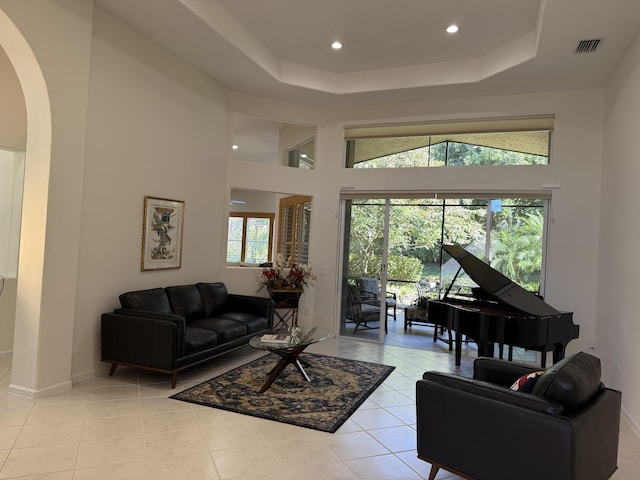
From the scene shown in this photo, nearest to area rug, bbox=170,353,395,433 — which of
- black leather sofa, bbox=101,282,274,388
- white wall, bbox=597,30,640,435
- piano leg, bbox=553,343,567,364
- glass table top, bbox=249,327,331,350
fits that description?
black leather sofa, bbox=101,282,274,388

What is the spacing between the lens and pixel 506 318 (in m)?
4.22

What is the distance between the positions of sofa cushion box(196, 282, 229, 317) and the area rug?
946 millimetres

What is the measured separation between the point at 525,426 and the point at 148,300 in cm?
384

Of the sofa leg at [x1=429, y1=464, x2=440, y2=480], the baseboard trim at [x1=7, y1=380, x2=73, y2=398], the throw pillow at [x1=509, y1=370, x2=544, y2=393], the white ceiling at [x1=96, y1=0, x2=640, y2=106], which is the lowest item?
the baseboard trim at [x1=7, y1=380, x2=73, y2=398]

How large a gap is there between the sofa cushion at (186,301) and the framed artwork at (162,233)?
13.7 inches

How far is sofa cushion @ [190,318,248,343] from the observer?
15.8 ft

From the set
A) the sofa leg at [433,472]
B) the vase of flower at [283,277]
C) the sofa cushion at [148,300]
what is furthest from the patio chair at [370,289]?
the sofa leg at [433,472]

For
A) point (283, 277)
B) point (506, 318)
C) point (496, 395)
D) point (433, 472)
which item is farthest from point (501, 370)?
point (283, 277)

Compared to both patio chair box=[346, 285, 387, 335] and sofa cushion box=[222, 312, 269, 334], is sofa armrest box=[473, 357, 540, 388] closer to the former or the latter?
sofa cushion box=[222, 312, 269, 334]

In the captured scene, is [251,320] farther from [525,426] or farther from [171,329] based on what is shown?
[525,426]

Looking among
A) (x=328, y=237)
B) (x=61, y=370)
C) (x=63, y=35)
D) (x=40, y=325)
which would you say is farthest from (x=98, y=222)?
(x=328, y=237)

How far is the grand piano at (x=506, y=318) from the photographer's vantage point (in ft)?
13.8

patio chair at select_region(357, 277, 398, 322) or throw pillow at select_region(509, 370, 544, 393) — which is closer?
throw pillow at select_region(509, 370, 544, 393)

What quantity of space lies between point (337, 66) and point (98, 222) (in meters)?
3.78
